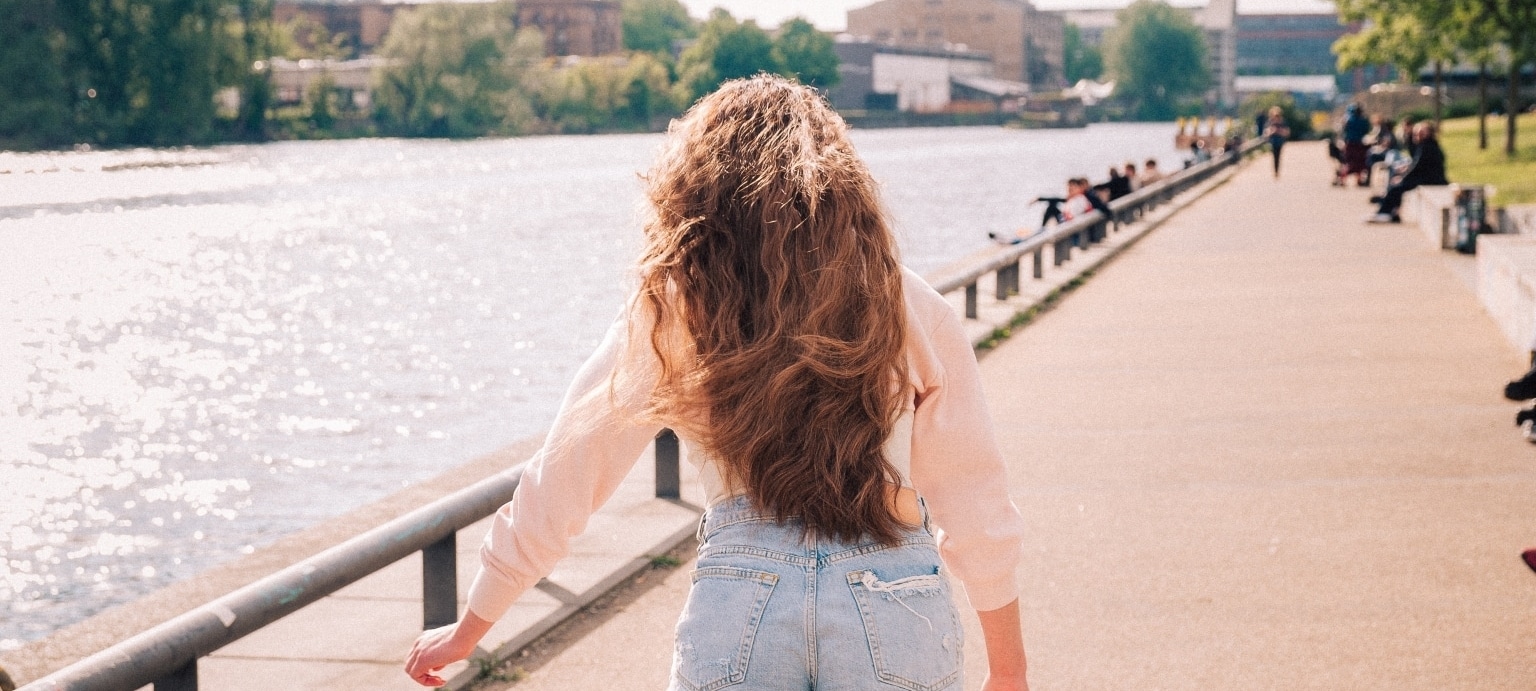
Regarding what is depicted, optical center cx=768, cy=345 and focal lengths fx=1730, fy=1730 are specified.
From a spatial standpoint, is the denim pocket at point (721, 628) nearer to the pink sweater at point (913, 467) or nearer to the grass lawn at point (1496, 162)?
the pink sweater at point (913, 467)

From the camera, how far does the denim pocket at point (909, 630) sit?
2070 millimetres

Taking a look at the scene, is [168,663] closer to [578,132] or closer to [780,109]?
[780,109]

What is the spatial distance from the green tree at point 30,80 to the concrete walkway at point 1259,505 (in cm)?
6444

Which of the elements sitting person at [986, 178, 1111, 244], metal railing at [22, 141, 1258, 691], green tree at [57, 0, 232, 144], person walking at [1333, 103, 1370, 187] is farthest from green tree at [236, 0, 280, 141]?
metal railing at [22, 141, 1258, 691]

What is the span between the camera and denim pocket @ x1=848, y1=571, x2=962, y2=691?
2.07 metres

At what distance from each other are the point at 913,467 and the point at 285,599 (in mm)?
2105

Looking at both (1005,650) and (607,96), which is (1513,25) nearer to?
(1005,650)

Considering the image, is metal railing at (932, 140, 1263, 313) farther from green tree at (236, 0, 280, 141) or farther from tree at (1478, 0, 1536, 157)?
green tree at (236, 0, 280, 141)

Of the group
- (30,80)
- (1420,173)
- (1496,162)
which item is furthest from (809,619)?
(30,80)

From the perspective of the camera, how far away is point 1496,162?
1284 inches

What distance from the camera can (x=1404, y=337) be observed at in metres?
12.5

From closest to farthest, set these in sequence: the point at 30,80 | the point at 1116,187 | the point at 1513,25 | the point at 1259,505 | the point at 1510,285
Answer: the point at 1259,505 → the point at 1510,285 → the point at 1116,187 → the point at 1513,25 → the point at 30,80

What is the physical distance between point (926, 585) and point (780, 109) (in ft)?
2.08

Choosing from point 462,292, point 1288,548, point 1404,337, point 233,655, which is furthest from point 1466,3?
point 233,655
